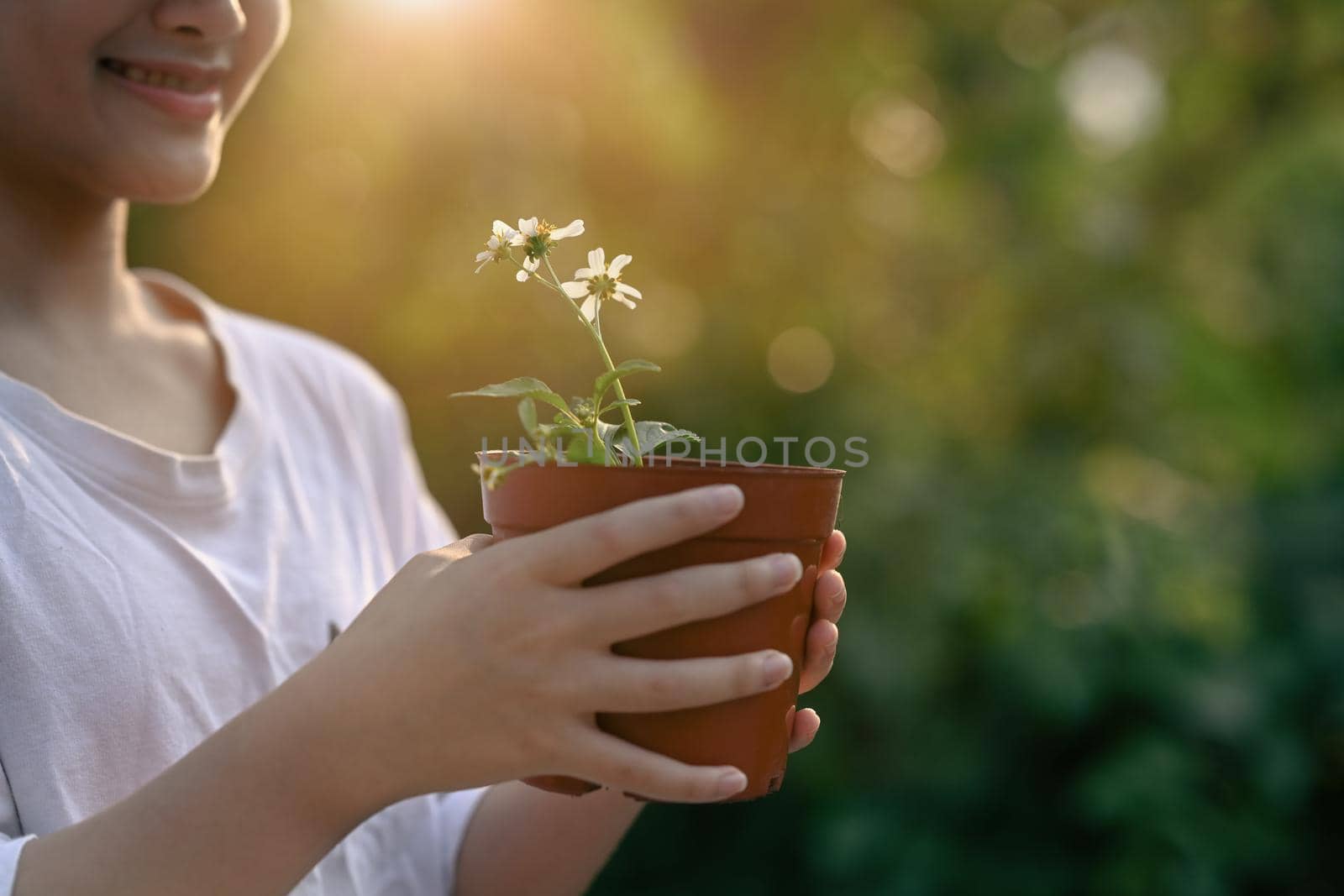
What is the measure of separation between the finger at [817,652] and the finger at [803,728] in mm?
20

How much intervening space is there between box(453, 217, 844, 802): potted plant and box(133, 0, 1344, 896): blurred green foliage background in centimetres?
99

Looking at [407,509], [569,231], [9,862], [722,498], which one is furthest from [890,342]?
[9,862]

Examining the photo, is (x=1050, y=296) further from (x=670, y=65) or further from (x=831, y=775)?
(x=831, y=775)

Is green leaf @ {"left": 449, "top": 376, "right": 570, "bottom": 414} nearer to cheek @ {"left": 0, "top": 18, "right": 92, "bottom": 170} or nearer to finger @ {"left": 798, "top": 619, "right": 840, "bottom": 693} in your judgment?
finger @ {"left": 798, "top": 619, "right": 840, "bottom": 693}

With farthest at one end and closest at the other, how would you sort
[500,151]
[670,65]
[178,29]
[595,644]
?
[670,65], [500,151], [178,29], [595,644]

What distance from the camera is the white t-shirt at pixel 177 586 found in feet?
2.34

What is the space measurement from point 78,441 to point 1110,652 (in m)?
1.59

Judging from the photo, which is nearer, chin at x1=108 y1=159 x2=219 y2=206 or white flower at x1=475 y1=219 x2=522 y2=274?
white flower at x1=475 y1=219 x2=522 y2=274

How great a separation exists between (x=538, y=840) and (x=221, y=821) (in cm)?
38

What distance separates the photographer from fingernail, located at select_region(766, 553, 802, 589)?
556 millimetres

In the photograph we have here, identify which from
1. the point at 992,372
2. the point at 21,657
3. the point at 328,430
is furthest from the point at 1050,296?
the point at 21,657

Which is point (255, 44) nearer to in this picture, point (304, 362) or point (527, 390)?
point (304, 362)

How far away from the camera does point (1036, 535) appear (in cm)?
179

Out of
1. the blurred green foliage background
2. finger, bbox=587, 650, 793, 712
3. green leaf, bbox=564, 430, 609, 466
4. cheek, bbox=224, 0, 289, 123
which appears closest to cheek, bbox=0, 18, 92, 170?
cheek, bbox=224, 0, 289, 123
